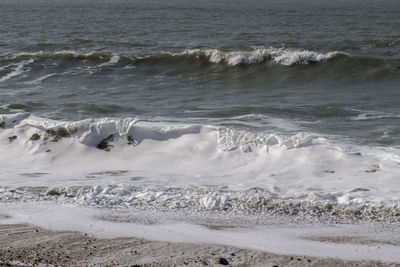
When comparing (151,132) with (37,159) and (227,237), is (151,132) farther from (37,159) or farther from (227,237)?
(227,237)

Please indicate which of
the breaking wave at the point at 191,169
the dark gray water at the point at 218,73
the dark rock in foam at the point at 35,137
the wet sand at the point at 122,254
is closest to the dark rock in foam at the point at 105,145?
the breaking wave at the point at 191,169

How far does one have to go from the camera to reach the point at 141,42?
2252cm

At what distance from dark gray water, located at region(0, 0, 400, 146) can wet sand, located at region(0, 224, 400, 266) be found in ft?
13.4

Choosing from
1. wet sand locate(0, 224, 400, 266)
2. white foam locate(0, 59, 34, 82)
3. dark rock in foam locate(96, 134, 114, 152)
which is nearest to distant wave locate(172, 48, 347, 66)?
white foam locate(0, 59, 34, 82)

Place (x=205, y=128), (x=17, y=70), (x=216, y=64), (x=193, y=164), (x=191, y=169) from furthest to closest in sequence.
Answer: (x=216, y=64) → (x=17, y=70) → (x=205, y=128) → (x=193, y=164) → (x=191, y=169)

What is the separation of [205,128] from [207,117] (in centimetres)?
178

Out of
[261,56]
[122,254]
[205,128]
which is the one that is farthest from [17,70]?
[122,254]

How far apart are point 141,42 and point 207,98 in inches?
417

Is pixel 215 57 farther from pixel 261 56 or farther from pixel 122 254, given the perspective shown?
pixel 122 254

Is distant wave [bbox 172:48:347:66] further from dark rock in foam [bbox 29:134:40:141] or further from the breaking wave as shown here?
dark rock in foam [bbox 29:134:40:141]

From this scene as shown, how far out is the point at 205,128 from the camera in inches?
333

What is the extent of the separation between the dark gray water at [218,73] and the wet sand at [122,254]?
409 centimetres

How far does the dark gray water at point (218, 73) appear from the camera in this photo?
10.6 meters

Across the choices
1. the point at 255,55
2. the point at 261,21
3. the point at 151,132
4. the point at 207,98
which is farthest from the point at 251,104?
the point at 261,21
